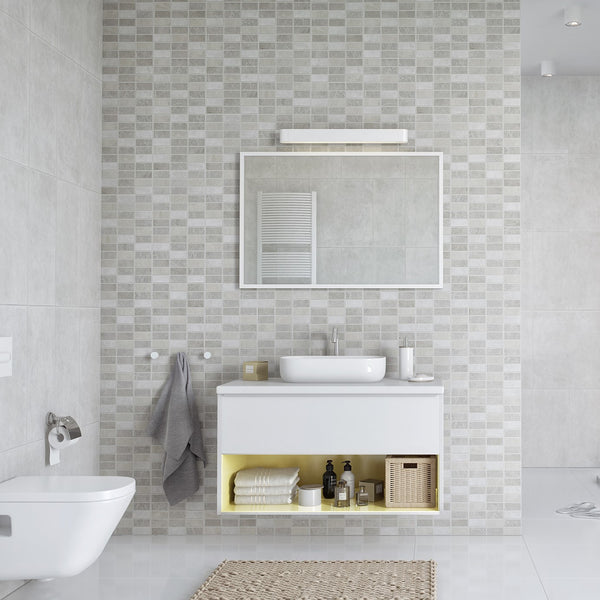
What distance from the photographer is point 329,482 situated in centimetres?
405

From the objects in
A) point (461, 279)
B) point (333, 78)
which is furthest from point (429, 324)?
point (333, 78)

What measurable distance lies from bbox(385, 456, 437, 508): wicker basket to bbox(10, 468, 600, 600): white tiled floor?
0.82 ft

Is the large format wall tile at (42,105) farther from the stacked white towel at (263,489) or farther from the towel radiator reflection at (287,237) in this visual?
the stacked white towel at (263,489)

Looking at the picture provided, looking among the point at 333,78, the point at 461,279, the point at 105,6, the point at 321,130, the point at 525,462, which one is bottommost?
the point at 525,462

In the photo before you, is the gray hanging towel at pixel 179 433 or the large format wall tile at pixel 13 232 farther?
the gray hanging towel at pixel 179 433

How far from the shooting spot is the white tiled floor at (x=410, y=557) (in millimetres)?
3301

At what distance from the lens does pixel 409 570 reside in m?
3.52

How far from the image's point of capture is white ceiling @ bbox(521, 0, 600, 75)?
4.67 m

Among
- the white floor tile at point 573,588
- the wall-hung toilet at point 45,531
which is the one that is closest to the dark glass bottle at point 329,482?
the white floor tile at point 573,588

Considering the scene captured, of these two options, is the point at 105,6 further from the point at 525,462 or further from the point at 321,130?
the point at 525,462

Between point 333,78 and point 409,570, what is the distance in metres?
2.52

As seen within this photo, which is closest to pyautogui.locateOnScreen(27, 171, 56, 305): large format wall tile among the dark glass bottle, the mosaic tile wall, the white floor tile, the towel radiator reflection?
the mosaic tile wall

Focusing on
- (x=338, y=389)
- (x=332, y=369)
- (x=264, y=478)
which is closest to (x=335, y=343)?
(x=332, y=369)

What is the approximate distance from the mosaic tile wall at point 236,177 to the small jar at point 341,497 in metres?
0.44
